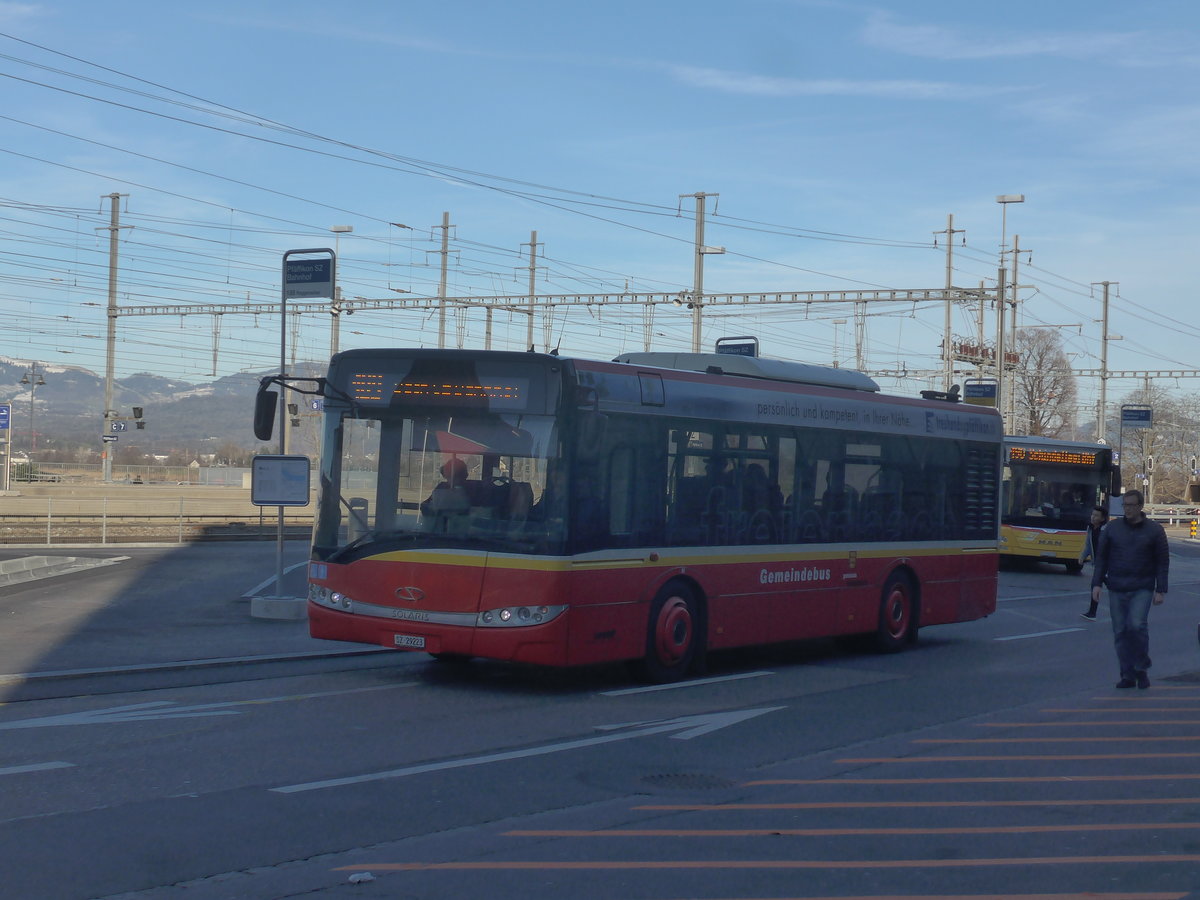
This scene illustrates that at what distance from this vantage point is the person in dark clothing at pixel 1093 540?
14590mm

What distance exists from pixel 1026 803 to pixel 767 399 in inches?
246

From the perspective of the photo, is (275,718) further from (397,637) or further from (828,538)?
(828,538)

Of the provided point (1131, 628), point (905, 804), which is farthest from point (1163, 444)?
point (905, 804)

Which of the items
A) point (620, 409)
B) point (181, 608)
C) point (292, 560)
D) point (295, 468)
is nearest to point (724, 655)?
point (620, 409)

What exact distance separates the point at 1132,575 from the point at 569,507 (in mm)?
5282

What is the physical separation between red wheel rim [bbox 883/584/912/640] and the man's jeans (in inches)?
124

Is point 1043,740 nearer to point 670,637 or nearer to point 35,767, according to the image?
point 670,637

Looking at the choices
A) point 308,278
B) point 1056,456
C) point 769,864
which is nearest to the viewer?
point 769,864

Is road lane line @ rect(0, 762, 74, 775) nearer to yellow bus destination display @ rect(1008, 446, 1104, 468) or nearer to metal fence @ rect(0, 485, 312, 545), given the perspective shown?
metal fence @ rect(0, 485, 312, 545)

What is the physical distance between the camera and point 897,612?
1555 cm

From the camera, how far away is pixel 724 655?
14.9 metres

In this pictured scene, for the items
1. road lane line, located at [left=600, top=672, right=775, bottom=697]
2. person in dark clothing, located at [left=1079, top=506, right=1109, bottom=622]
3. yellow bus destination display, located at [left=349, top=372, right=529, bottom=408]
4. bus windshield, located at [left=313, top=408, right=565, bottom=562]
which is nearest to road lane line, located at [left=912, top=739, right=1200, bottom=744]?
road lane line, located at [left=600, top=672, right=775, bottom=697]

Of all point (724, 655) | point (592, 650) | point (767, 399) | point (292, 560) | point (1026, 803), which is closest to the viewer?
point (1026, 803)

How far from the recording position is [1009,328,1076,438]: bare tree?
86812 mm
